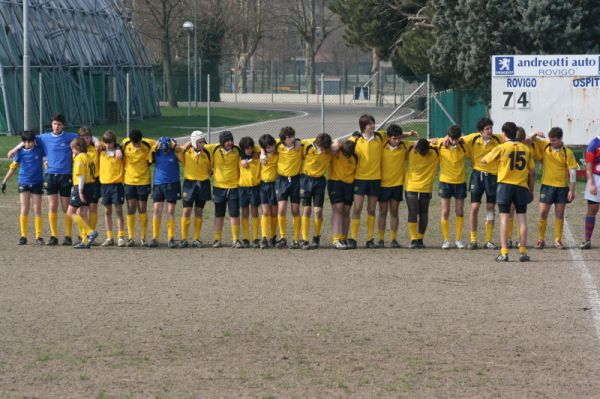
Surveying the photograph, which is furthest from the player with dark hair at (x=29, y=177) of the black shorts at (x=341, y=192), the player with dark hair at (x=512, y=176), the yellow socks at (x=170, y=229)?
the player with dark hair at (x=512, y=176)

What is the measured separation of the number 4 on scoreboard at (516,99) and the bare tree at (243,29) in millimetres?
55511

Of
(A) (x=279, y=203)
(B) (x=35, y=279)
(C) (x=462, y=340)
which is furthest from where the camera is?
(A) (x=279, y=203)

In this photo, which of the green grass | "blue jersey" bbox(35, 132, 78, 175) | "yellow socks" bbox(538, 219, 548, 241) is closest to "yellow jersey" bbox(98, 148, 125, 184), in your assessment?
"blue jersey" bbox(35, 132, 78, 175)

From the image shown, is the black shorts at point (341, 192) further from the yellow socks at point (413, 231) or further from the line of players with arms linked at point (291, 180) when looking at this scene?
the yellow socks at point (413, 231)

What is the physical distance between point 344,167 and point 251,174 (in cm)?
135

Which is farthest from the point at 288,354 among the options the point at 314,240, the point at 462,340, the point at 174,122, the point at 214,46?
the point at 214,46

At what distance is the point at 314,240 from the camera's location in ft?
55.8

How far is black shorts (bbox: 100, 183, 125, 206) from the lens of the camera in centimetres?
1712

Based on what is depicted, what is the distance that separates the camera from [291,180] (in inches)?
668

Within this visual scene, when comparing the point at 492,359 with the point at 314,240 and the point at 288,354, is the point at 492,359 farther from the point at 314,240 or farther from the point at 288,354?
the point at 314,240

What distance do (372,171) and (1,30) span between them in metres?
26.0

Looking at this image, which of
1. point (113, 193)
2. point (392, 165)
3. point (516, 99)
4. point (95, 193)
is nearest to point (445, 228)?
point (392, 165)

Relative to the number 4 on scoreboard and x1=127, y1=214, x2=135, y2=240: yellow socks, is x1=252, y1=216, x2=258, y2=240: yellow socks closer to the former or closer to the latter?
x1=127, y1=214, x2=135, y2=240: yellow socks

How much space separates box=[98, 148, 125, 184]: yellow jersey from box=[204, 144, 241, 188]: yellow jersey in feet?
4.28
